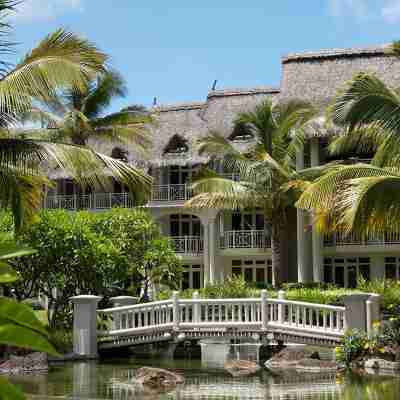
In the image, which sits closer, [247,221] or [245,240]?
[245,240]

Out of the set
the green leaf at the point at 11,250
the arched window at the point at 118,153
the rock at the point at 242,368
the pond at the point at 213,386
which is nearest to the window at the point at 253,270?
the arched window at the point at 118,153

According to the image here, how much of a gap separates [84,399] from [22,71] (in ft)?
16.8

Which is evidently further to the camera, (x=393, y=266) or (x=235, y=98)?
(x=235, y=98)

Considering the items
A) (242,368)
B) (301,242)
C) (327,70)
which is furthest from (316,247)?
(242,368)

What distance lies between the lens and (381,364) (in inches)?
663

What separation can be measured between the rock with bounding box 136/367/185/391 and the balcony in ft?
82.9

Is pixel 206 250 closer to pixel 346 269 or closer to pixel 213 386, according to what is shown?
pixel 346 269

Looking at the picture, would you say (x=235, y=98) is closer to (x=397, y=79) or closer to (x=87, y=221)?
(x=397, y=79)

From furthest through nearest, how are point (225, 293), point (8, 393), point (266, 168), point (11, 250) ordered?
point (266, 168) < point (225, 293) < point (11, 250) < point (8, 393)

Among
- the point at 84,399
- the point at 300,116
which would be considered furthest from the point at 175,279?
the point at 84,399

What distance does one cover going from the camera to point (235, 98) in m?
41.7

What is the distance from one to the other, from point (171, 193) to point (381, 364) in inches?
949

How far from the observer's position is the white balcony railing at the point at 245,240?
38.2 meters

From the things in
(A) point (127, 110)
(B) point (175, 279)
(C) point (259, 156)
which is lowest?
(B) point (175, 279)
